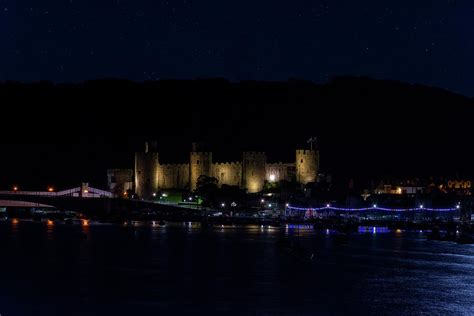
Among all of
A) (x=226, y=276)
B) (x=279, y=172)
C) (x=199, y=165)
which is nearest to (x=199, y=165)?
(x=199, y=165)

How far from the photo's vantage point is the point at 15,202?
102062 mm

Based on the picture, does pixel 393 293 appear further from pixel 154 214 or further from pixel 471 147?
pixel 471 147

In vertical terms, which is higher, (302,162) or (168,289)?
(302,162)

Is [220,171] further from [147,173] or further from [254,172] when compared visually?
[147,173]

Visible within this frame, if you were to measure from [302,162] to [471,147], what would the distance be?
86.5 meters

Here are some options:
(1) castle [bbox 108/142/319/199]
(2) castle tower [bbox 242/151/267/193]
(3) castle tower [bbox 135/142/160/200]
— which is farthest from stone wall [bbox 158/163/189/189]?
(2) castle tower [bbox 242/151/267/193]

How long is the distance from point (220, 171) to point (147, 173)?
274 inches

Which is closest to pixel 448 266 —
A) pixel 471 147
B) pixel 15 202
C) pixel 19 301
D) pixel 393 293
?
pixel 393 293

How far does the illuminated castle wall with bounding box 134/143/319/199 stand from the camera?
93.4m

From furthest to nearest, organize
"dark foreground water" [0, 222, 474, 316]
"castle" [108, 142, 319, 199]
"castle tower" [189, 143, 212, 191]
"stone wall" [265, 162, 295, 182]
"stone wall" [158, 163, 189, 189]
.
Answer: "stone wall" [158, 163, 189, 189] → "stone wall" [265, 162, 295, 182] → "castle tower" [189, 143, 212, 191] → "castle" [108, 142, 319, 199] → "dark foreground water" [0, 222, 474, 316]

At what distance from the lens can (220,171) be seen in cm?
9456

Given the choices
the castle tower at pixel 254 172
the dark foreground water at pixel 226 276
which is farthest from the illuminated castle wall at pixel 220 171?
the dark foreground water at pixel 226 276

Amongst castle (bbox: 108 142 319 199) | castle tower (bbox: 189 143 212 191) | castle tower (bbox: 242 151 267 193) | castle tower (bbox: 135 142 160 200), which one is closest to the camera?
castle tower (bbox: 242 151 267 193)

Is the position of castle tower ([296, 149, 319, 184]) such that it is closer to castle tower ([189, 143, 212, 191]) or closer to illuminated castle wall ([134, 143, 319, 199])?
illuminated castle wall ([134, 143, 319, 199])
